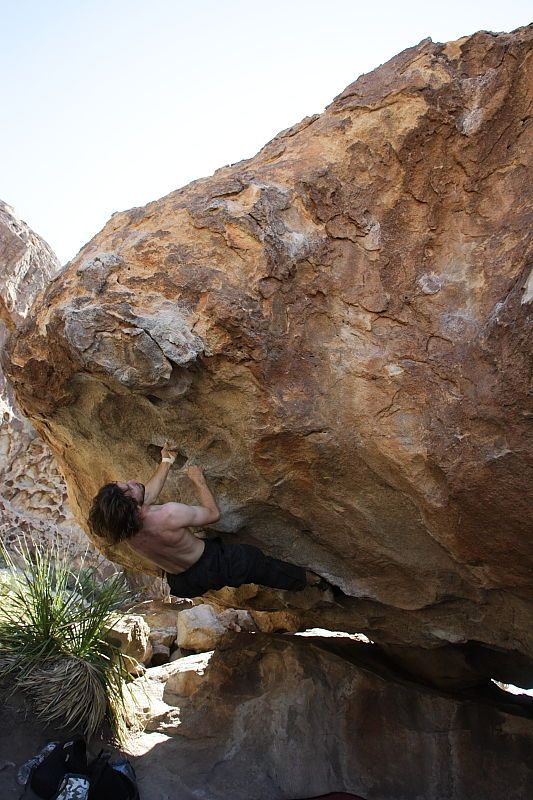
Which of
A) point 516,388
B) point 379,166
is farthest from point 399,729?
point 379,166

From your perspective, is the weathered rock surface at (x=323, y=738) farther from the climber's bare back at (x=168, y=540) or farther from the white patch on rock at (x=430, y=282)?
the white patch on rock at (x=430, y=282)

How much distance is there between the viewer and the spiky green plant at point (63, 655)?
4391 millimetres

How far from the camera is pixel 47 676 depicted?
451 centimetres

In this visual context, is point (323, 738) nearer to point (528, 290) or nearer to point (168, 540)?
point (168, 540)

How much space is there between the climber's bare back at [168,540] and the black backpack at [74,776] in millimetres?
1155

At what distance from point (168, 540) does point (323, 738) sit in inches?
69.5

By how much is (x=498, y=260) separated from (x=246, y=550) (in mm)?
2009

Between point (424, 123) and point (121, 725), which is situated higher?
point (424, 123)

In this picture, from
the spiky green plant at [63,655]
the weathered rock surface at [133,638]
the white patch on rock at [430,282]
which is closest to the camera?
the white patch on rock at [430,282]

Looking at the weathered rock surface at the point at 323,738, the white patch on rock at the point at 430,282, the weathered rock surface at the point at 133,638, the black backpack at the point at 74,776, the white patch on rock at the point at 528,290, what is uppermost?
the white patch on rock at the point at 430,282

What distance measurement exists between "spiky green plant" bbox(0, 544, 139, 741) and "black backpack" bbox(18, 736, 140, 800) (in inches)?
12.9

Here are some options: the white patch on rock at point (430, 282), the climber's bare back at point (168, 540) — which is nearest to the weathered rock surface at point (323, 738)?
the climber's bare back at point (168, 540)

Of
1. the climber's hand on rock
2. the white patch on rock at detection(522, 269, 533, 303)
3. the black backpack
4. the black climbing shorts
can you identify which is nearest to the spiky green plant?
the black backpack

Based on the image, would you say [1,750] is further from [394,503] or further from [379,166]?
[379,166]
